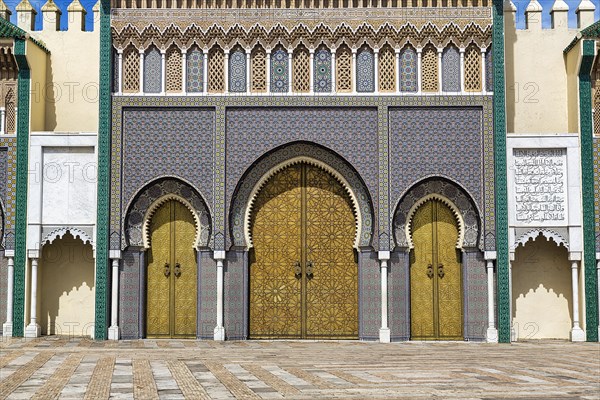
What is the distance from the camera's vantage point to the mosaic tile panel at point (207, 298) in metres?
11.9

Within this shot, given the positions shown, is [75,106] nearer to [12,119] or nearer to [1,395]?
[12,119]

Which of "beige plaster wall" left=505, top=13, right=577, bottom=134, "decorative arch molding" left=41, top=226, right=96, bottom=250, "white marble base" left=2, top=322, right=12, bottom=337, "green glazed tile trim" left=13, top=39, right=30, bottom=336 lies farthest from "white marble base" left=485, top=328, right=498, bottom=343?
"white marble base" left=2, top=322, right=12, bottom=337

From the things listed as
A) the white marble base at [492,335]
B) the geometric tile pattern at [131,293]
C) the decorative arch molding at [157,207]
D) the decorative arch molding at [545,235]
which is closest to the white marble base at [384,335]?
the white marble base at [492,335]

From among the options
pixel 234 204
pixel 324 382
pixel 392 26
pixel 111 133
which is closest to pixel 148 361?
pixel 324 382

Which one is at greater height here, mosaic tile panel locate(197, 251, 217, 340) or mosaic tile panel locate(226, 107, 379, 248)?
mosaic tile panel locate(226, 107, 379, 248)

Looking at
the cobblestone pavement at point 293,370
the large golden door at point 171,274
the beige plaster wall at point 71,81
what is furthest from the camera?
the beige plaster wall at point 71,81

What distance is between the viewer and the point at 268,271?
1204 centimetres

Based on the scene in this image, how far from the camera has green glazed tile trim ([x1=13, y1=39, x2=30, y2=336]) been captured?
12.0 metres

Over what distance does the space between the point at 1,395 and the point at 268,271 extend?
580cm

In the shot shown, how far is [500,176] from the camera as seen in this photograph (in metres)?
11.8

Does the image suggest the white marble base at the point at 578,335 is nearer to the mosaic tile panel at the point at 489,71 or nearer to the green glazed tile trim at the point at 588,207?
the green glazed tile trim at the point at 588,207

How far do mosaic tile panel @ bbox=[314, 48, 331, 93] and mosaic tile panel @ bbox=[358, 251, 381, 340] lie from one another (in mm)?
2526

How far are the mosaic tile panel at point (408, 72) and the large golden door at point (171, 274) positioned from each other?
374 centimetres

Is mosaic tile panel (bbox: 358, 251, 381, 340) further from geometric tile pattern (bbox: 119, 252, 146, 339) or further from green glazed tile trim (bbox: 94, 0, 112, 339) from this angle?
green glazed tile trim (bbox: 94, 0, 112, 339)
